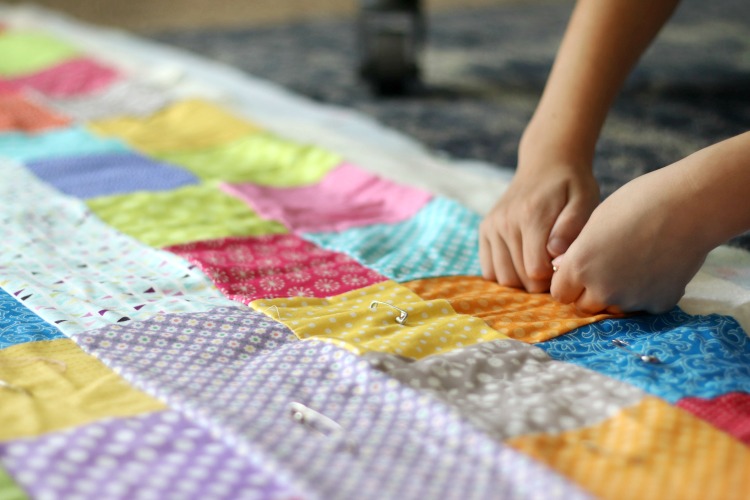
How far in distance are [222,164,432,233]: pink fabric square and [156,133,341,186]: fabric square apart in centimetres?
3

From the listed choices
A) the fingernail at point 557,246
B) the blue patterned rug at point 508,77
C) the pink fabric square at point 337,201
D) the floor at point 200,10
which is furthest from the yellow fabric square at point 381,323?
the floor at point 200,10

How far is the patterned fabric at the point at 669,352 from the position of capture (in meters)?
0.63

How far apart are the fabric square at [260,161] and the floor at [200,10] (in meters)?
1.39

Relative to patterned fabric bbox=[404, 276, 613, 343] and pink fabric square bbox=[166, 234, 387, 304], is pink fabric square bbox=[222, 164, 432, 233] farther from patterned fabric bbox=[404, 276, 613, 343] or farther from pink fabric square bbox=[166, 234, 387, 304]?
patterned fabric bbox=[404, 276, 613, 343]

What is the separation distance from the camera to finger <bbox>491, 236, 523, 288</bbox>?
827mm

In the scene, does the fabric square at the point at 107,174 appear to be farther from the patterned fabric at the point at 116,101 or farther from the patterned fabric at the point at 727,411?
the patterned fabric at the point at 727,411

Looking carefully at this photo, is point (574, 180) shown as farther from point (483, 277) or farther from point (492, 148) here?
A: point (492, 148)

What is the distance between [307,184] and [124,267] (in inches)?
14.4

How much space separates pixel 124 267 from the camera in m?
0.85

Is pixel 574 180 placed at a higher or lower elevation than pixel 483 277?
higher

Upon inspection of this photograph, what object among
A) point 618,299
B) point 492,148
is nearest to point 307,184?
point 492,148

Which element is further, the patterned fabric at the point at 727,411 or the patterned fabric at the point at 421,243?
the patterned fabric at the point at 421,243

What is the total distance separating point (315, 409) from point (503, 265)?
0.31m

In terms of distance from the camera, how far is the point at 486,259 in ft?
2.79
